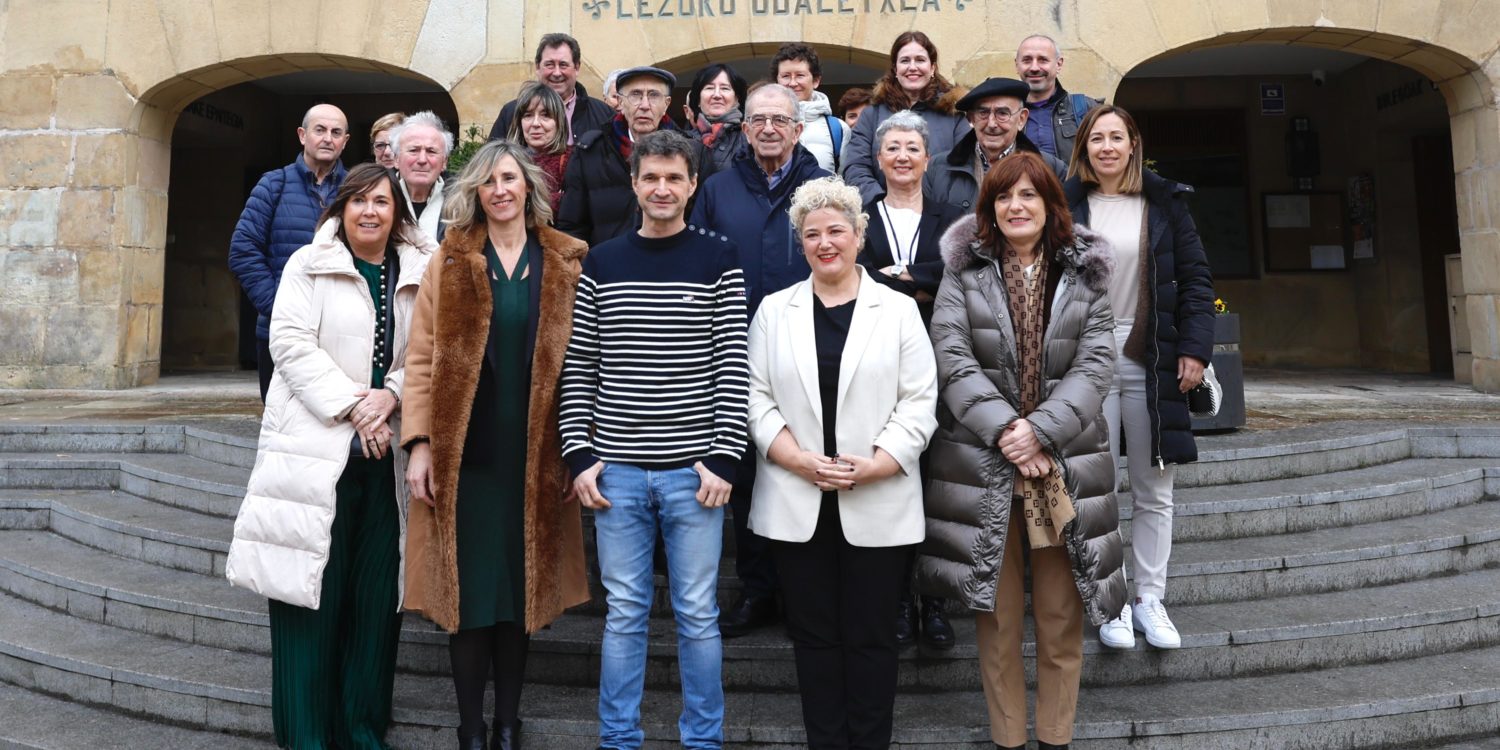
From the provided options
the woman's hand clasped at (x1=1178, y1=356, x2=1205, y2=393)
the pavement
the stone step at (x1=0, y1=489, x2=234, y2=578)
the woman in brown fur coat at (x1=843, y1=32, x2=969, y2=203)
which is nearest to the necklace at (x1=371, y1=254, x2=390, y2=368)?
the stone step at (x1=0, y1=489, x2=234, y2=578)

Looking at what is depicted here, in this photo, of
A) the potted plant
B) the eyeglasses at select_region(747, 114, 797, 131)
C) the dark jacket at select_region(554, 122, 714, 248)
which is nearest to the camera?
the eyeglasses at select_region(747, 114, 797, 131)

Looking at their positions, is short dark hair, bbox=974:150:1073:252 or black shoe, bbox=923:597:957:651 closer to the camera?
short dark hair, bbox=974:150:1073:252

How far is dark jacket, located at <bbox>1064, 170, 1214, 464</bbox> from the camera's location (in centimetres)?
355

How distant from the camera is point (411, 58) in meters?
9.05

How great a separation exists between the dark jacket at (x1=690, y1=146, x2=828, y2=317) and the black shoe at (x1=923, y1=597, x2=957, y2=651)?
1231 mm

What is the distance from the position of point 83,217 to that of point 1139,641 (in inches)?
375

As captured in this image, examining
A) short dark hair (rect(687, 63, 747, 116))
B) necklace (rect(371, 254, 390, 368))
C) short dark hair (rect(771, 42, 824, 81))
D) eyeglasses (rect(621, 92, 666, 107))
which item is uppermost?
short dark hair (rect(771, 42, 824, 81))

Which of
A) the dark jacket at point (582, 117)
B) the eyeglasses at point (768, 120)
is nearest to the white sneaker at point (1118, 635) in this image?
the eyeglasses at point (768, 120)

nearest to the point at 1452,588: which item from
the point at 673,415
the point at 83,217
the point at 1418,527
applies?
the point at 1418,527

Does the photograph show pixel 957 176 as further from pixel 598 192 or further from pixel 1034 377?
pixel 598 192

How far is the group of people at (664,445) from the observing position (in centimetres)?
301

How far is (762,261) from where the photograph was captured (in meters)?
3.69

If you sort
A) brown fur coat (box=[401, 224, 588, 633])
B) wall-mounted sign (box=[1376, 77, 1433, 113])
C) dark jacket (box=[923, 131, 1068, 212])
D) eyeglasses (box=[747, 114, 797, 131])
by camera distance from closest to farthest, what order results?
brown fur coat (box=[401, 224, 588, 633]) < eyeglasses (box=[747, 114, 797, 131]) < dark jacket (box=[923, 131, 1068, 212]) < wall-mounted sign (box=[1376, 77, 1433, 113])

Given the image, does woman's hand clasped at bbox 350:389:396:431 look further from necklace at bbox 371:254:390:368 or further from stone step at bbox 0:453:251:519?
stone step at bbox 0:453:251:519
